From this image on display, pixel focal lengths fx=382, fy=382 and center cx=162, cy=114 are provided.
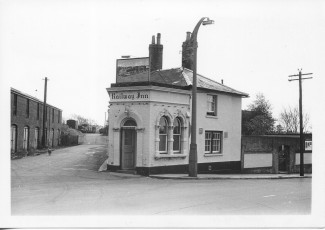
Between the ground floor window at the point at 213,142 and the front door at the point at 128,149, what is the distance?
5255 mm

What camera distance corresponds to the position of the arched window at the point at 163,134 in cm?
2080

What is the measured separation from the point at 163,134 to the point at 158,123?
1.00 metres

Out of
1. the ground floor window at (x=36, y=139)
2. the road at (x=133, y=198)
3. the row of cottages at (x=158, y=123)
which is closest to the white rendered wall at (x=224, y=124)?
the row of cottages at (x=158, y=123)

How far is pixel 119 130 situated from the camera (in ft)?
67.5

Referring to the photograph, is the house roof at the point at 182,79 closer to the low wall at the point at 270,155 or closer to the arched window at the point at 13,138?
the low wall at the point at 270,155

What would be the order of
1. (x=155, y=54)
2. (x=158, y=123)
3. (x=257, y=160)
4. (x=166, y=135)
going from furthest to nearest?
(x=257, y=160) < (x=155, y=54) < (x=166, y=135) < (x=158, y=123)

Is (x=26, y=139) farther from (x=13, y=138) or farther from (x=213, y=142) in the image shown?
(x=213, y=142)

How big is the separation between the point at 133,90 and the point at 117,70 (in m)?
1.80

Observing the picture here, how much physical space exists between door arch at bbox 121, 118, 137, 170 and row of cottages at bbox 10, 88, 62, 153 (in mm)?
14785

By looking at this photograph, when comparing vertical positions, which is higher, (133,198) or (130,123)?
(130,123)

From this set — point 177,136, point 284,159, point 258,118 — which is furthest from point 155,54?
point 258,118

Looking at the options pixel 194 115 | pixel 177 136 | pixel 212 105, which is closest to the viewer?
pixel 194 115

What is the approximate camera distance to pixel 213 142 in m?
24.4
